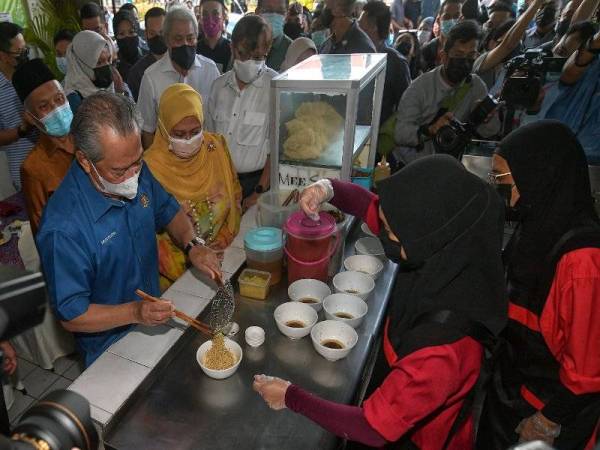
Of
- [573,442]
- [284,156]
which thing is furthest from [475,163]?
[573,442]

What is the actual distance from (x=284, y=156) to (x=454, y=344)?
144 cm

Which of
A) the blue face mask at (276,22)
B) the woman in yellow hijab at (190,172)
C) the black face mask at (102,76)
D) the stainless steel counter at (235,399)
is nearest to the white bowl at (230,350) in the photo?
the stainless steel counter at (235,399)

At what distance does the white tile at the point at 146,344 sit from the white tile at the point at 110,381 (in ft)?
0.08

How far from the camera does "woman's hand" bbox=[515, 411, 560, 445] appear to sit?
1.50m

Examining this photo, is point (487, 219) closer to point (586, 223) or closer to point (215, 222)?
point (586, 223)

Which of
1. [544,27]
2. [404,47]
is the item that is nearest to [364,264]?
[404,47]

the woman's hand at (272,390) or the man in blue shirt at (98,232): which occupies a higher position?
the man in blue shirt at (98,232)

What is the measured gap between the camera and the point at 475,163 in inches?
124

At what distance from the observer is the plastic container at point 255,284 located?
1822mm

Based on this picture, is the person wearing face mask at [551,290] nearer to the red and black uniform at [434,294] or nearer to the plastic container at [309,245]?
the red and black uniform at [434,294]

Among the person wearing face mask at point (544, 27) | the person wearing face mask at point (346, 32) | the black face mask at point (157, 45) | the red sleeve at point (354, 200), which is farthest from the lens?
the person wearing face mask at point (544, 27)

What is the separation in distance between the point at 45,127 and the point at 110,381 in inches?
62.1

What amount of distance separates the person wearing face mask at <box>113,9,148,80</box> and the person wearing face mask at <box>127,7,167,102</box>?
0.36 metres

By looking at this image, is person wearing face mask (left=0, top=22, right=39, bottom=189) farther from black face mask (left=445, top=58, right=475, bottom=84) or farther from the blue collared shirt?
black face mask (left=445, top=58, right=475, bottom=84)
